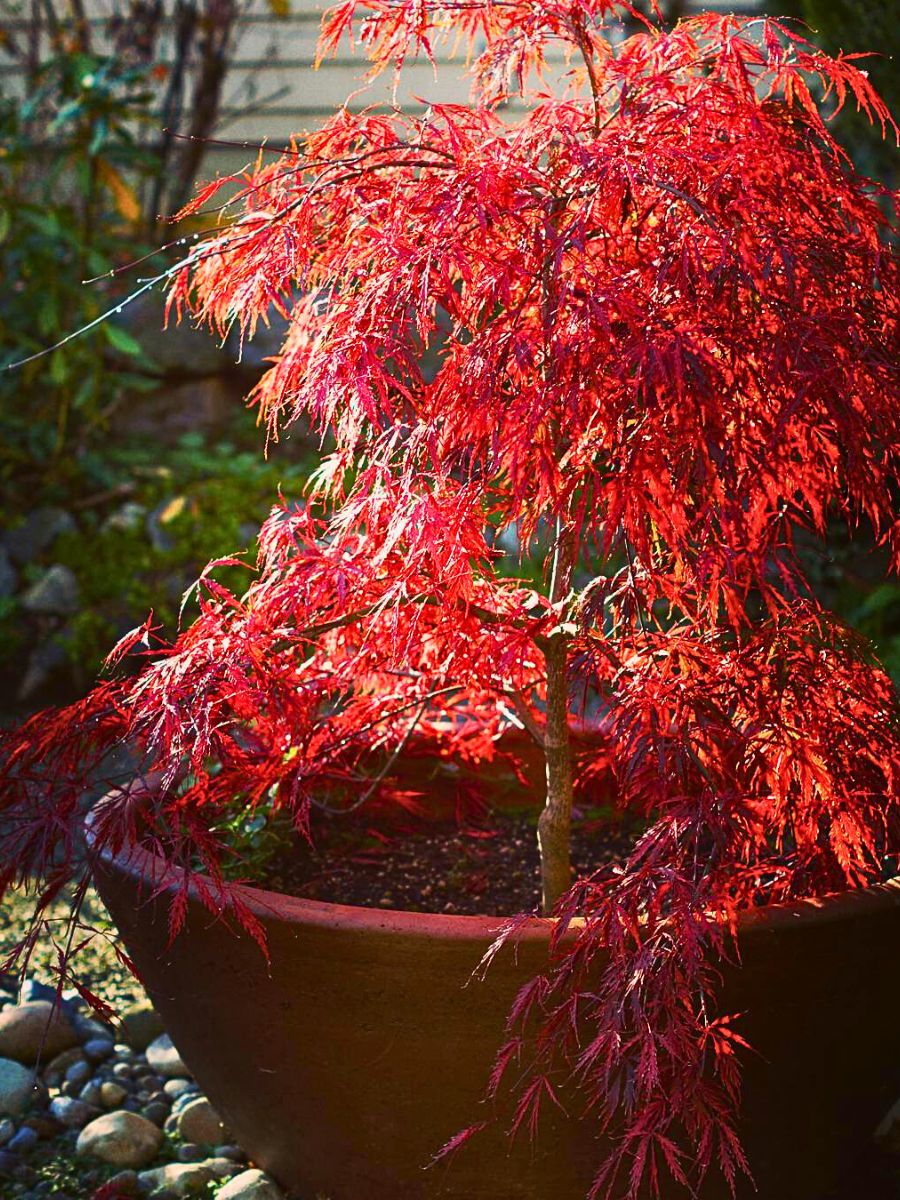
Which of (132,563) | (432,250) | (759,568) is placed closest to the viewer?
(432,250)

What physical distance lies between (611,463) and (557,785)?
0.63m

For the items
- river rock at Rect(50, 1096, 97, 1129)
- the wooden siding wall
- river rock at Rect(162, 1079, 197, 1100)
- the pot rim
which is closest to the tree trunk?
the pot rim

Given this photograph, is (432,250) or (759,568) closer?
(432,250)

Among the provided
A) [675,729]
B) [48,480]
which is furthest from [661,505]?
[48,480]

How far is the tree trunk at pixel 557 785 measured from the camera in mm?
2283

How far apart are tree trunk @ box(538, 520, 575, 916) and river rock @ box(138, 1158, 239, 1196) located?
737 mm

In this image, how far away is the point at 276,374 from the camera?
6.92 feet

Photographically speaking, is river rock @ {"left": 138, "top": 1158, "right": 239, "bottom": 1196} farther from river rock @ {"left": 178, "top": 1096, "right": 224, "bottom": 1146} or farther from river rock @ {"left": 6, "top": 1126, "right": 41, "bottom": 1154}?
river rock @ {"left": 6, "top": 1126, "right": 41, "bottom": 1154}

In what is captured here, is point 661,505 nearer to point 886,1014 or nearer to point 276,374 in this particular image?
point 276,374

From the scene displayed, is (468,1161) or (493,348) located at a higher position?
(493,348)

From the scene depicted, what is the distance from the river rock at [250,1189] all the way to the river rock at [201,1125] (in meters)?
0.21

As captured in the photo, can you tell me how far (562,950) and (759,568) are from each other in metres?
0.60

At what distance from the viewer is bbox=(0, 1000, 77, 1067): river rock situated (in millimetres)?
2803

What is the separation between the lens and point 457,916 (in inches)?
81.0
